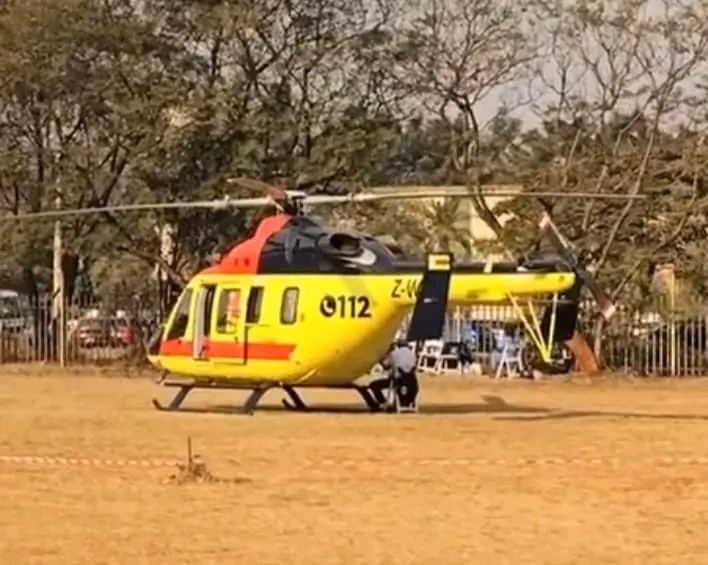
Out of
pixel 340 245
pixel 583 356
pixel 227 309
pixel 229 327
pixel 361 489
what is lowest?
pixel 361 489

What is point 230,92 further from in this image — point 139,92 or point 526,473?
point 526,473

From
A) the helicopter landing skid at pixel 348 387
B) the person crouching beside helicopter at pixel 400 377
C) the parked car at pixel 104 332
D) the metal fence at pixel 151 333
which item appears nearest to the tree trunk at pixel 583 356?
the metal fence at pixel 151 333

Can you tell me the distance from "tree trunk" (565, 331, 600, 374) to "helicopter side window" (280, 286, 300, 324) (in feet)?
46.9

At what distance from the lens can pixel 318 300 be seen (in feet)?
73.9

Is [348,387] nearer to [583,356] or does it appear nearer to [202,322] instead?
[202,322]

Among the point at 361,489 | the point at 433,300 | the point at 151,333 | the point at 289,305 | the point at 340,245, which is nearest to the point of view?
the point at 361,489

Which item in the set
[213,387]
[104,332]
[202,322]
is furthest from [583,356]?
[202,322]

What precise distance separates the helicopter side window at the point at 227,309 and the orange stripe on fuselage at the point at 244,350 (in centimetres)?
24

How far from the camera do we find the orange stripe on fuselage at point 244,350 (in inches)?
901

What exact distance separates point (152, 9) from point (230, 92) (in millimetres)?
2489

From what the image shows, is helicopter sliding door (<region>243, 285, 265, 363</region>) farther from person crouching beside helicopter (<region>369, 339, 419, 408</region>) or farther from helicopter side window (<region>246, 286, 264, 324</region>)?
person crouching beside helicopter (<region>369, 339, 419, 408</region>)

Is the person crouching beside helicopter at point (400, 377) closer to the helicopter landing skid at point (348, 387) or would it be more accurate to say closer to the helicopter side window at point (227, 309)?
the helicopter landing skid at point (348, 387)

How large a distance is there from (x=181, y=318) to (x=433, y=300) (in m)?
4.48

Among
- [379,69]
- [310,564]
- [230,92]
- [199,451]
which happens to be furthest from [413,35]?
[310,564]
